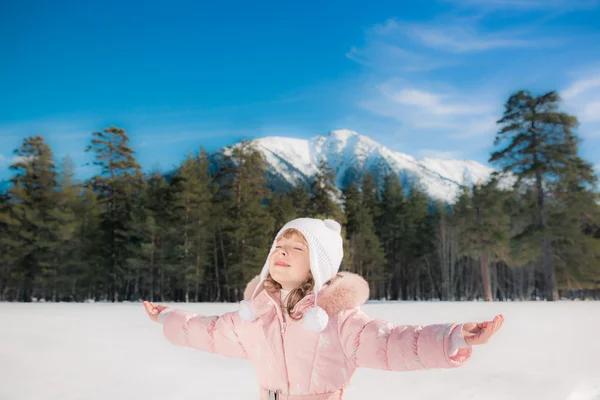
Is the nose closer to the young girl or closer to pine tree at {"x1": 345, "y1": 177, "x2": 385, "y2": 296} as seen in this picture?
the young girl

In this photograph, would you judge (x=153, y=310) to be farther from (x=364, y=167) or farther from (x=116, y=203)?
(x=364, y=167)

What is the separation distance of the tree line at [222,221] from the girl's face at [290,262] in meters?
22.7

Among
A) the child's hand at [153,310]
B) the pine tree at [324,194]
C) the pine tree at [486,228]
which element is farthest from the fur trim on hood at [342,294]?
the pine tree at [324,194]

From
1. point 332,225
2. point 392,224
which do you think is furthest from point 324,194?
point 332,225

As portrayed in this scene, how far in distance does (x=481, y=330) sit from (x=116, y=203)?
3391 centimetres

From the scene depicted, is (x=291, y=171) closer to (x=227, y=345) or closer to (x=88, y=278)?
(x=88, y=278)

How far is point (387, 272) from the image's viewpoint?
129 feet

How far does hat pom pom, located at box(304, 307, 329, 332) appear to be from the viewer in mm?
2180

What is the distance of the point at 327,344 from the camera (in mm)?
2279

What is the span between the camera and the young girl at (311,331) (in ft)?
6.91

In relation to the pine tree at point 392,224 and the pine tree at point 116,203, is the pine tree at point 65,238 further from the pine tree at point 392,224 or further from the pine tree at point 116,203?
the pine tree at point 392,224

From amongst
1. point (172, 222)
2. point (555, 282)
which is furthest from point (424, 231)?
point (172, 222)

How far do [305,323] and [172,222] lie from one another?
2749 cm

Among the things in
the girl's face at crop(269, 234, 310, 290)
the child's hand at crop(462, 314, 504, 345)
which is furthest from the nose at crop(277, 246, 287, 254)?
the child's hand at crop(462, 314, 504, 345)
